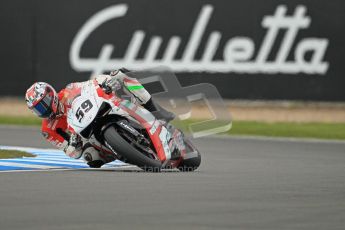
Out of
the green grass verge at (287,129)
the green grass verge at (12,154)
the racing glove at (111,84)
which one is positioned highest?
the green grass verge at (287,129)

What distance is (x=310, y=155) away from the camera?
1847cm

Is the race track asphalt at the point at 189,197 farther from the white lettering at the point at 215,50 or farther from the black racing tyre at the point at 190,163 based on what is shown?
the white lettering at the point at 215,50

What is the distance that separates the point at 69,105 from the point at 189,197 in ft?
12.2

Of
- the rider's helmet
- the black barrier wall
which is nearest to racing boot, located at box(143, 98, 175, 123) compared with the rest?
the rider's helmet

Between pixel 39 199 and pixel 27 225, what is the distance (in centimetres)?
197

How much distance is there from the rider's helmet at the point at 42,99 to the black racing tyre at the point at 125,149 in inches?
34.9

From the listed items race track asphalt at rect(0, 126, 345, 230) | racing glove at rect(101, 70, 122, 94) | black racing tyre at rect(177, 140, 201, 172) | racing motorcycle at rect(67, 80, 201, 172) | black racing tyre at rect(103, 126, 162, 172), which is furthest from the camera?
black racing tyre at rect(177, 140, 201, 172)

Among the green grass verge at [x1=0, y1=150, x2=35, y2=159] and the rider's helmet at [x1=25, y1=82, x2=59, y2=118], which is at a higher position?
the green grass verge at [x1=0, y1=150, x2=35, y2=159]

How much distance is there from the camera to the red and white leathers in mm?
14656

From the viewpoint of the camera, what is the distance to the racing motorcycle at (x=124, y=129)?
47.3ft

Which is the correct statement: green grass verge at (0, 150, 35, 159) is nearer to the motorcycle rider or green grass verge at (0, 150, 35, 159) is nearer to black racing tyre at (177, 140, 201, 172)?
the motorcycle rider

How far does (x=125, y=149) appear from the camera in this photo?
46.8 feet

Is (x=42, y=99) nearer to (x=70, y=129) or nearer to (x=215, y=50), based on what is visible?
(x=70, y=129)

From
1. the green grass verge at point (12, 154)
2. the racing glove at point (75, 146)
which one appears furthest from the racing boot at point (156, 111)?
the green grass verge at point (12, 154)
